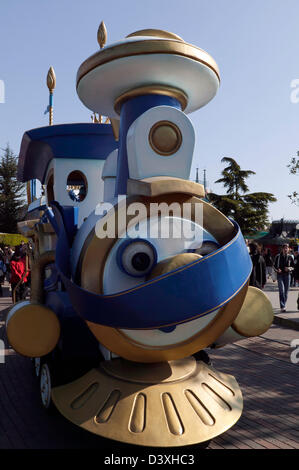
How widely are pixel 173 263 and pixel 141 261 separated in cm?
25

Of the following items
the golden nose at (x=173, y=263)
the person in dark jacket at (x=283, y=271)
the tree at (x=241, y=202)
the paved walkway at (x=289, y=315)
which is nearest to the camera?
the golden nose at (x=173, y=263)

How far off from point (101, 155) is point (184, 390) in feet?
9.76

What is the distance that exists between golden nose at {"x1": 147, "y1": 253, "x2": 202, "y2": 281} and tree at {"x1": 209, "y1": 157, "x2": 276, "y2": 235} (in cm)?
2394

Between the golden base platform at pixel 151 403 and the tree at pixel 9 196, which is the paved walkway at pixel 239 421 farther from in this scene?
the tree at pixel 9 196

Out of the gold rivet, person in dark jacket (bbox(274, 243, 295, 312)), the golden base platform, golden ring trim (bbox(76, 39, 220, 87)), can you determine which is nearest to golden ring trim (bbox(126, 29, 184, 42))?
golden ring trim (bbox(76, 39, 220, 87))

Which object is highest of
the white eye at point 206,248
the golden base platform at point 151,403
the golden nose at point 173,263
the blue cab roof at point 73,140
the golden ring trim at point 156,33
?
the golden ring trim at point 156,33

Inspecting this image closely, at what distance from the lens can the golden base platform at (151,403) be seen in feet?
9.44

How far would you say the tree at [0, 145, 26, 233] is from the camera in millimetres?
30547

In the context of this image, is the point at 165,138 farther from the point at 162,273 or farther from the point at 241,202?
the point at 241,202

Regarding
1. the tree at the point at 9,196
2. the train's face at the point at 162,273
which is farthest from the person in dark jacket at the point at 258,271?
the tree at the point at 9,196

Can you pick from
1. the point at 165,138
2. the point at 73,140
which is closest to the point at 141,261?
the point at 165,138

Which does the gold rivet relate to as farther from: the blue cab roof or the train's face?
the blue cab roof

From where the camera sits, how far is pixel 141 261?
316cm

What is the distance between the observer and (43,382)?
400 cm
